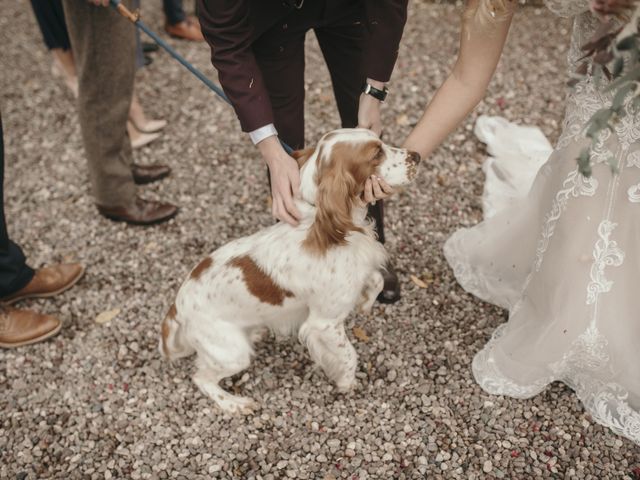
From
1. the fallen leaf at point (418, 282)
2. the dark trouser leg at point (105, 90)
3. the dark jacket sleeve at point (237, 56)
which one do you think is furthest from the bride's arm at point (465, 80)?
the dark trouser leg at point (105, 90)

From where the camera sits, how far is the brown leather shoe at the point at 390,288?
3459 millimetres

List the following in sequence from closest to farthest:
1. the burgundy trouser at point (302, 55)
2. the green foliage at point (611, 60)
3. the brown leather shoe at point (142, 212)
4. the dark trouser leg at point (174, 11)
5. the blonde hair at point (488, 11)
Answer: the green foliage at point (611, 60)
the blonde hair at point (488, 11)
the burgundy trouser at point (302, 55)
the brown leather shoe at point (142, 212)
the dark trouser leg at point (174, 11)

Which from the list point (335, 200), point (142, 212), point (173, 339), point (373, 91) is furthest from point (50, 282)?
point (373, 91)

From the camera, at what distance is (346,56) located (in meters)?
2.96

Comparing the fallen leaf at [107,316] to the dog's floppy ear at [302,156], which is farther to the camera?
the fallen leaf at [107,316]

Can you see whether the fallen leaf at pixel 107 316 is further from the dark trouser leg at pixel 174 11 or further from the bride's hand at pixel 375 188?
the dark trouser leg at pixel 174 11

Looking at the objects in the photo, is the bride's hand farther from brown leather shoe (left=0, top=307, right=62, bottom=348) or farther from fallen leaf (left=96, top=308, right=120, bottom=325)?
brown leather shoe (left=0, top=307, right=62, bottom=348)

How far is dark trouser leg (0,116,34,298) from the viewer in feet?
10.5

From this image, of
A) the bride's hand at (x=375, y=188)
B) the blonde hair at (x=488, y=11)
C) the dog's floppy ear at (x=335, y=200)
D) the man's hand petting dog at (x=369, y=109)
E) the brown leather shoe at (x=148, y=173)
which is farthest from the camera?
the brown leather shoe at (x=148, y=173)

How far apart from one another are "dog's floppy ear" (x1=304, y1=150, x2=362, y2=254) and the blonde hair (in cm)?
77

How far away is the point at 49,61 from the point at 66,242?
120 inches

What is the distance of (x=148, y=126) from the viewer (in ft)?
16.6

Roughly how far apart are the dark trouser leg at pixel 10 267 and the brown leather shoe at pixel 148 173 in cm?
126

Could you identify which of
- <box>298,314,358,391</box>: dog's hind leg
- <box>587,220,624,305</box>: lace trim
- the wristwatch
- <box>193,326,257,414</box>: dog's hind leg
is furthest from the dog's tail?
<box>587,220,624,305</box>: lace trim
